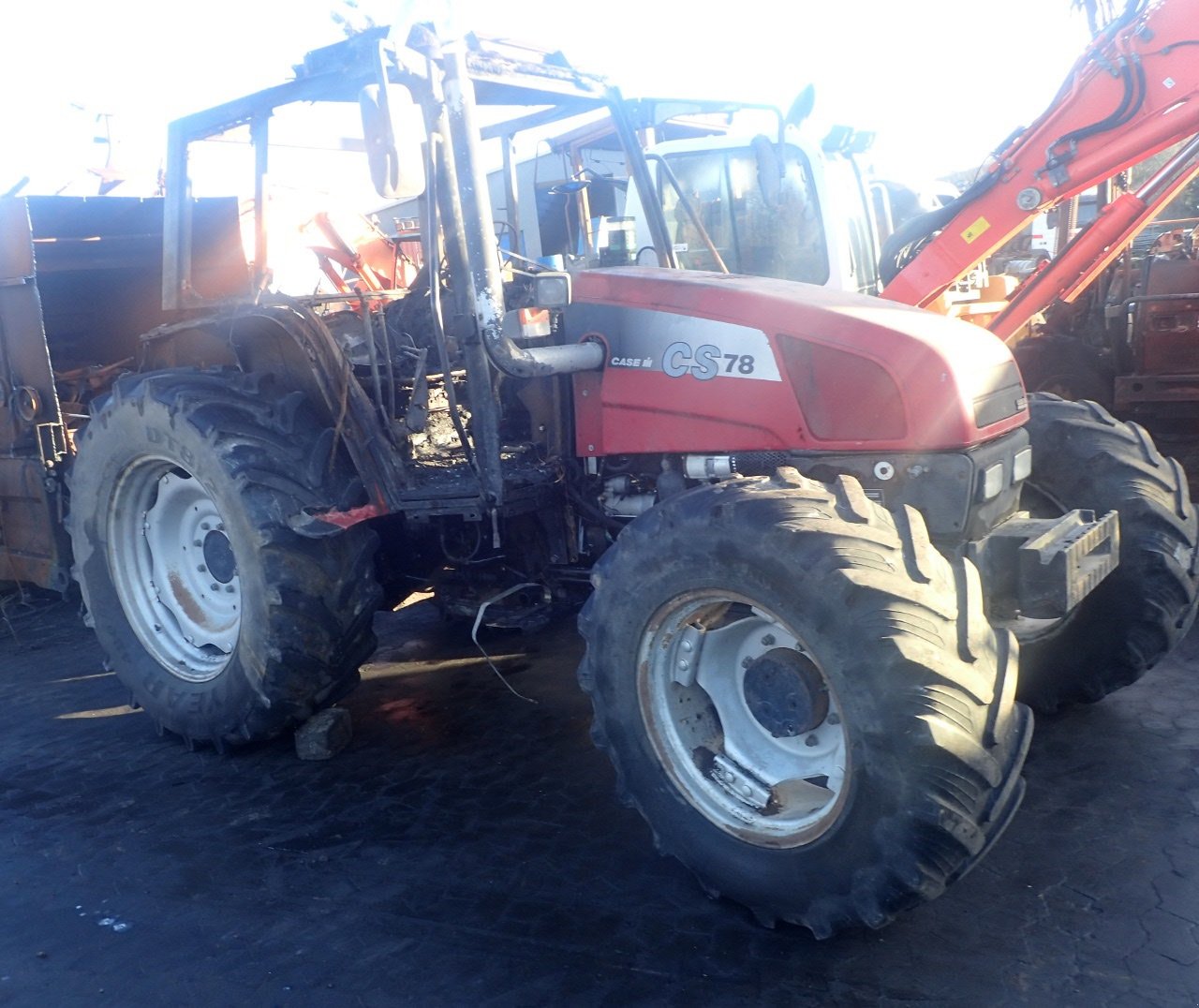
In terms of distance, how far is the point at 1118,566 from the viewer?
3.81 m

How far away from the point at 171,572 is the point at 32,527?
4.65 ft

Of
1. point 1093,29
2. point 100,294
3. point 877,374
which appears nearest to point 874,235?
point 1093,29

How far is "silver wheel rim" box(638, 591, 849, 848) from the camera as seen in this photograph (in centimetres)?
293

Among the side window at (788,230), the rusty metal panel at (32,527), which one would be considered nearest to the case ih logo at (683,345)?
the side window at (788,230)

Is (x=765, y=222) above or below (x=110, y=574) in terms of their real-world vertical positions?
above

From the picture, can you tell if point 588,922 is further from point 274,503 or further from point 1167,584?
point 1167,584

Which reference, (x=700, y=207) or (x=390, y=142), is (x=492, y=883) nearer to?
(x=390, y=142)

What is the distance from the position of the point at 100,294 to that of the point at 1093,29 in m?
6.57

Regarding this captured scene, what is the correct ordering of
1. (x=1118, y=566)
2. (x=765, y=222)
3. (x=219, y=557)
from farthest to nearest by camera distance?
(x=765, y=222) → (x=219, y=557) → (x=1118, y=566)

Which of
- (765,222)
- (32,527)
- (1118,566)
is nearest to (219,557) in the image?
(32,527)

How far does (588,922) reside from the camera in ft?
9.88

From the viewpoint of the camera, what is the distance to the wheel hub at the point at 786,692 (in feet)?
9.57

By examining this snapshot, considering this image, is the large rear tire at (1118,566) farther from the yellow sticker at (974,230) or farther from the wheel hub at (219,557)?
the wheel hub at (219,557)

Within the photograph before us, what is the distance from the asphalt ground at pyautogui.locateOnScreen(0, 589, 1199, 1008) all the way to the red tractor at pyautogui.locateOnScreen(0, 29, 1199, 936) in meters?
0.21
